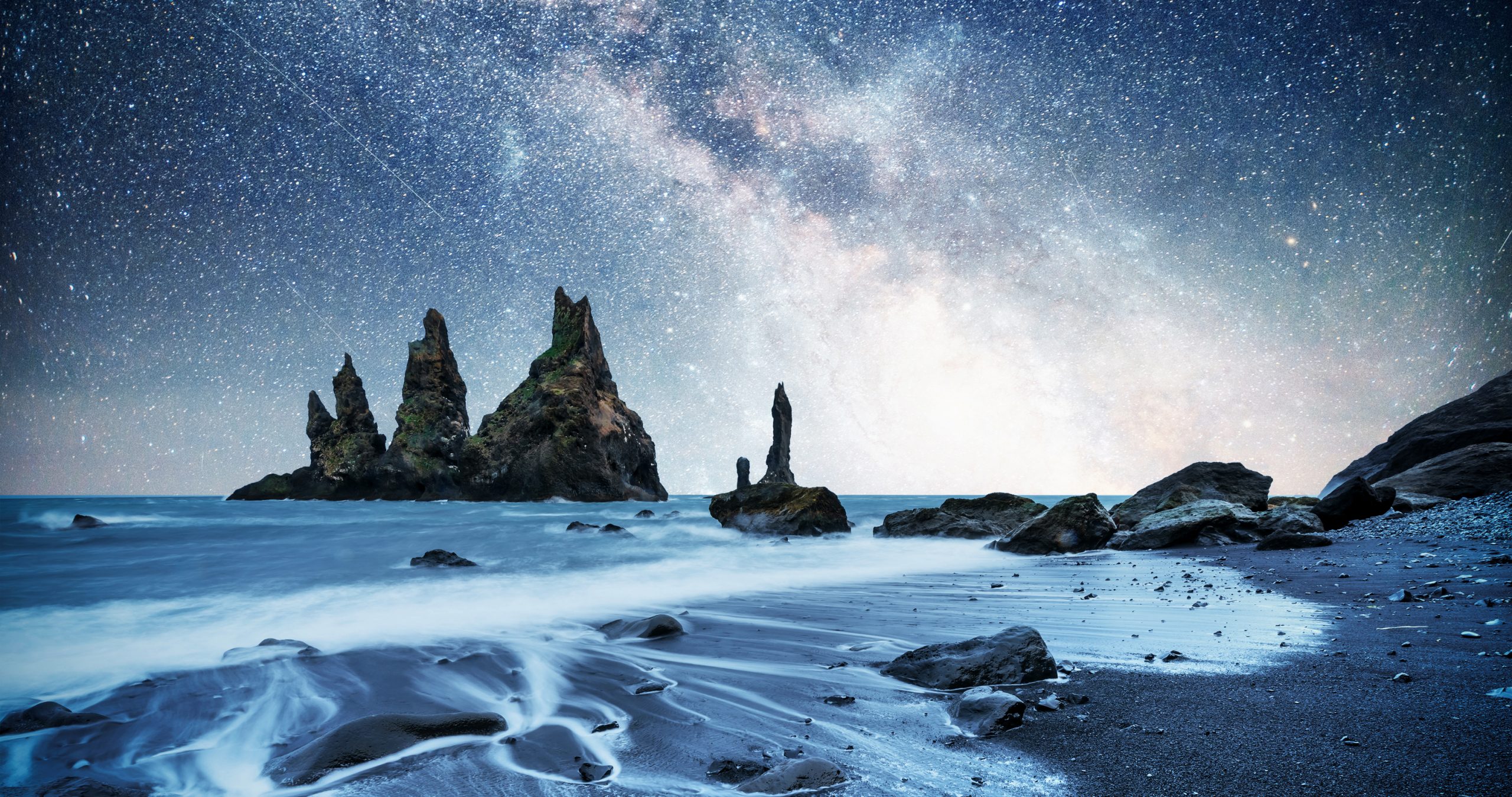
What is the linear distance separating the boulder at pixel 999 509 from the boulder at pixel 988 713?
15.0m

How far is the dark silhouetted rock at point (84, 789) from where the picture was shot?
2.62m

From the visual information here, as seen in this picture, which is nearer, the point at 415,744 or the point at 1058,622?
the point at 415,744

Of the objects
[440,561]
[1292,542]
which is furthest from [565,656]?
[1292,542]

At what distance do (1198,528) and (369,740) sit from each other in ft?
42.6

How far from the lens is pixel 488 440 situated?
5728 cm

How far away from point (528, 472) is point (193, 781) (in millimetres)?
55414

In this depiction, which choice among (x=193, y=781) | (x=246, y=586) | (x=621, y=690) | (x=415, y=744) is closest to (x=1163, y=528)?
(x=621, y=690)

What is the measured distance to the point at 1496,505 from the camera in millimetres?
9508

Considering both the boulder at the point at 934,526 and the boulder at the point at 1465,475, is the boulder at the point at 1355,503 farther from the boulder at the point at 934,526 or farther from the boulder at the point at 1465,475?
the boulder at the point at 934,526

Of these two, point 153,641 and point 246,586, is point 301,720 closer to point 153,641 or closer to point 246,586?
point 153,641

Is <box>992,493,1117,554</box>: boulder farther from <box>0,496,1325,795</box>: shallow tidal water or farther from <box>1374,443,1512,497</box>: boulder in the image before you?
<box>1374,443,1512,497</box>: boulder

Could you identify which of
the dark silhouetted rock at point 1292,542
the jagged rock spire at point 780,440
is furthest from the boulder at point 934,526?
the jagged rock spire at point 780,440

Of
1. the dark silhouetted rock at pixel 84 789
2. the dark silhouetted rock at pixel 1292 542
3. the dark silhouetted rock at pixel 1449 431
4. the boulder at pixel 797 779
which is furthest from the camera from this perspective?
the dark silhouetted rock at pixel 1449 431

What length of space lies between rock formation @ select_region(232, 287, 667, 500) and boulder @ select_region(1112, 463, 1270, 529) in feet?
154
